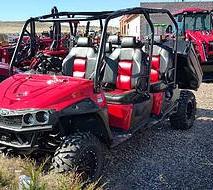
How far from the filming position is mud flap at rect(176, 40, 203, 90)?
6.41 m

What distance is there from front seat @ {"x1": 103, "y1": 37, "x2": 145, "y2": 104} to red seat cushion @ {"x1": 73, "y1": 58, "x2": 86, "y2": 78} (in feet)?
0.98

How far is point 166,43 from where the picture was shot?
6.64 m

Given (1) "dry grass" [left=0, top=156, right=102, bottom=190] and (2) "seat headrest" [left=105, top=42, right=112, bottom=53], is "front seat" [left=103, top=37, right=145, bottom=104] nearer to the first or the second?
(2) "seat headrest" [left=105, top=42, right=112, bottom=53]

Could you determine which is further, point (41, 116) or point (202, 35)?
point (202, 35)

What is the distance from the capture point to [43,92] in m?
4.02

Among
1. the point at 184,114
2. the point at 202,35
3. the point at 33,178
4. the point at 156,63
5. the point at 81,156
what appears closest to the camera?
the point at 33,178

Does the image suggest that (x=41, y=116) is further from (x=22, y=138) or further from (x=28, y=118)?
(x=22, y=138)

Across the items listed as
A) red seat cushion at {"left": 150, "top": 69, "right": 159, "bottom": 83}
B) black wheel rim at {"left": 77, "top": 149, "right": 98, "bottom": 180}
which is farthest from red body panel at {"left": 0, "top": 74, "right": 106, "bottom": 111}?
red seat cushion at {"left": 150, "top": 69, "right": 159, "bottom": 83}

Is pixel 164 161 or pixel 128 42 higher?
pixel 128 42

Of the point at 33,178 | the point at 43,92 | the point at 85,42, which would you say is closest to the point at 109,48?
the point at 85,42

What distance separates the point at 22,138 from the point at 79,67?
1.70m

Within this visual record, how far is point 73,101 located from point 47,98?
10.1 inches

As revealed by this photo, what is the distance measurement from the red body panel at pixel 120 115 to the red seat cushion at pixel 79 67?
0.72 metres

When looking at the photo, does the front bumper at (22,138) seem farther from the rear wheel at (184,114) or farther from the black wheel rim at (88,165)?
the rear wheel at (184,114)
